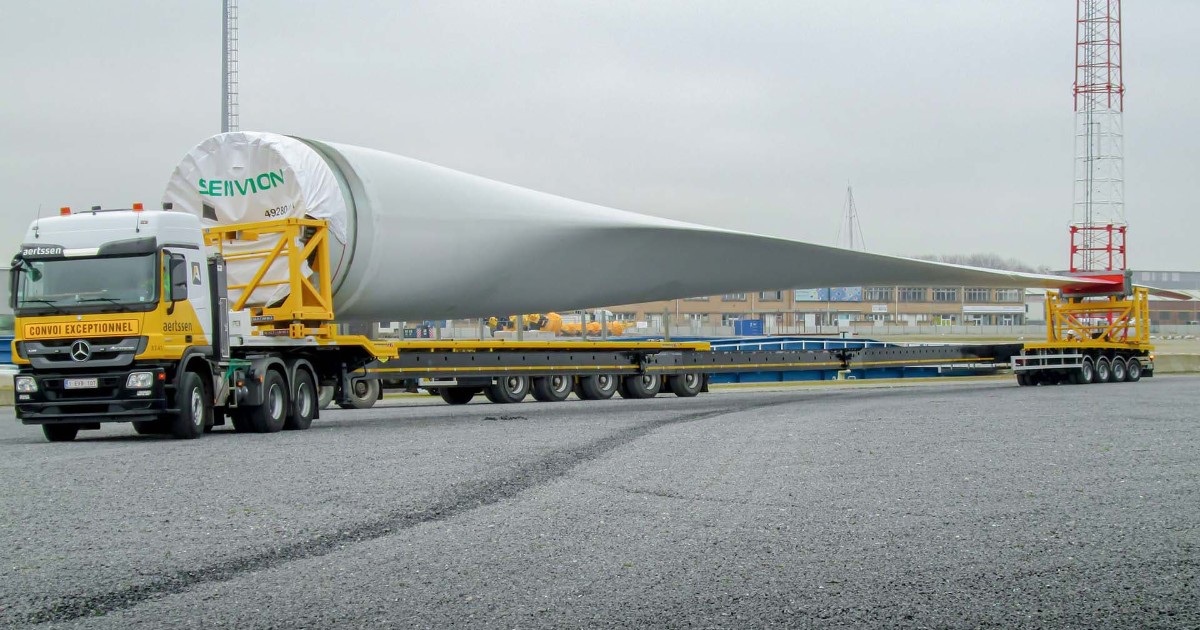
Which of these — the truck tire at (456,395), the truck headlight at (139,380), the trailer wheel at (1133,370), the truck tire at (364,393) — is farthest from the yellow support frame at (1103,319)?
the truck headlight at (139,380)

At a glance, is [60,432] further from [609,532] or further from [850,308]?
[850,308]

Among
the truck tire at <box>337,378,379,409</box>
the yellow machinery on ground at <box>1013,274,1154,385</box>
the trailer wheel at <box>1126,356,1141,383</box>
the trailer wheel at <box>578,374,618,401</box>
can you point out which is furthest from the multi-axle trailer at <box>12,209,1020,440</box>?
the trailer wheel at <box>1126,356,1141,383</box>

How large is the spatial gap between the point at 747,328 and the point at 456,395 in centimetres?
3747

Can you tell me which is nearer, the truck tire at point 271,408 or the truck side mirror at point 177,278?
the truck side mirror at point 177,278

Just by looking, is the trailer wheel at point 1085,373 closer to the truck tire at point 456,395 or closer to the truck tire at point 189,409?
the truck tire at point 456,395

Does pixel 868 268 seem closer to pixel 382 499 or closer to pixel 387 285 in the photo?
pixel 387 285

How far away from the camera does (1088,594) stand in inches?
214

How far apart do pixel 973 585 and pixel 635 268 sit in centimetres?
1519

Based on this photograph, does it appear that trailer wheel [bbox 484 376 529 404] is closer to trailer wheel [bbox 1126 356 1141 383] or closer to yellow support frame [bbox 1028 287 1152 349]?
yellow support frame [bbox 1028 287 1152 349]

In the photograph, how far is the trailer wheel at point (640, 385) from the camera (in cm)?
2495

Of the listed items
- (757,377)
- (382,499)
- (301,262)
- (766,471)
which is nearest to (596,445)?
(766,471)

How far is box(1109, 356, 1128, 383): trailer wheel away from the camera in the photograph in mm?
31542

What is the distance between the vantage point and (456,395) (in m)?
24.1

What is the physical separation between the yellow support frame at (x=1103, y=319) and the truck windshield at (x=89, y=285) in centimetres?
2606
